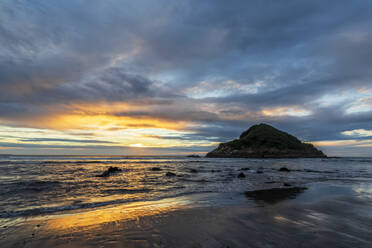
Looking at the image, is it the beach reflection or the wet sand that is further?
the beach reflection

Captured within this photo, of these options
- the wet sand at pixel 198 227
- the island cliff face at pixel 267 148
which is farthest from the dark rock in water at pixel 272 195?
the island cliff face at pixel 267 148

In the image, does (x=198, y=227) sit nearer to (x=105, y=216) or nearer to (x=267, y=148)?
(x=105, y=216)

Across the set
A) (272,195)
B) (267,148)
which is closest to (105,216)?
(272,195)

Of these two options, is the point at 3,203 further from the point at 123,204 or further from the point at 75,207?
the point at 123,204

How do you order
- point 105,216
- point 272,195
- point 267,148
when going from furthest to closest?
point 267,148 → point 272,195 → point 105,216

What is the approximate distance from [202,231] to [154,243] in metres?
1.41

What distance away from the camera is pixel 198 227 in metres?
5.55

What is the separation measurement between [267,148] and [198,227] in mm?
139122

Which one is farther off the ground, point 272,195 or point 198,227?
point 198,227

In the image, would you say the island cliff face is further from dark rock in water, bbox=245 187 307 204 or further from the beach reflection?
the beach reflection

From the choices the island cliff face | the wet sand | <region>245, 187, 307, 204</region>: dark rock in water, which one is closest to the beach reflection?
the wet sand

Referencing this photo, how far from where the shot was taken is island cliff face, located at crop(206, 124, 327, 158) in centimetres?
12954

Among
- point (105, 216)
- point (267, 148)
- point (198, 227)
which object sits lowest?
point (105, 216)

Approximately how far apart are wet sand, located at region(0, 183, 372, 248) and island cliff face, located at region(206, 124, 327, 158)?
427ft
